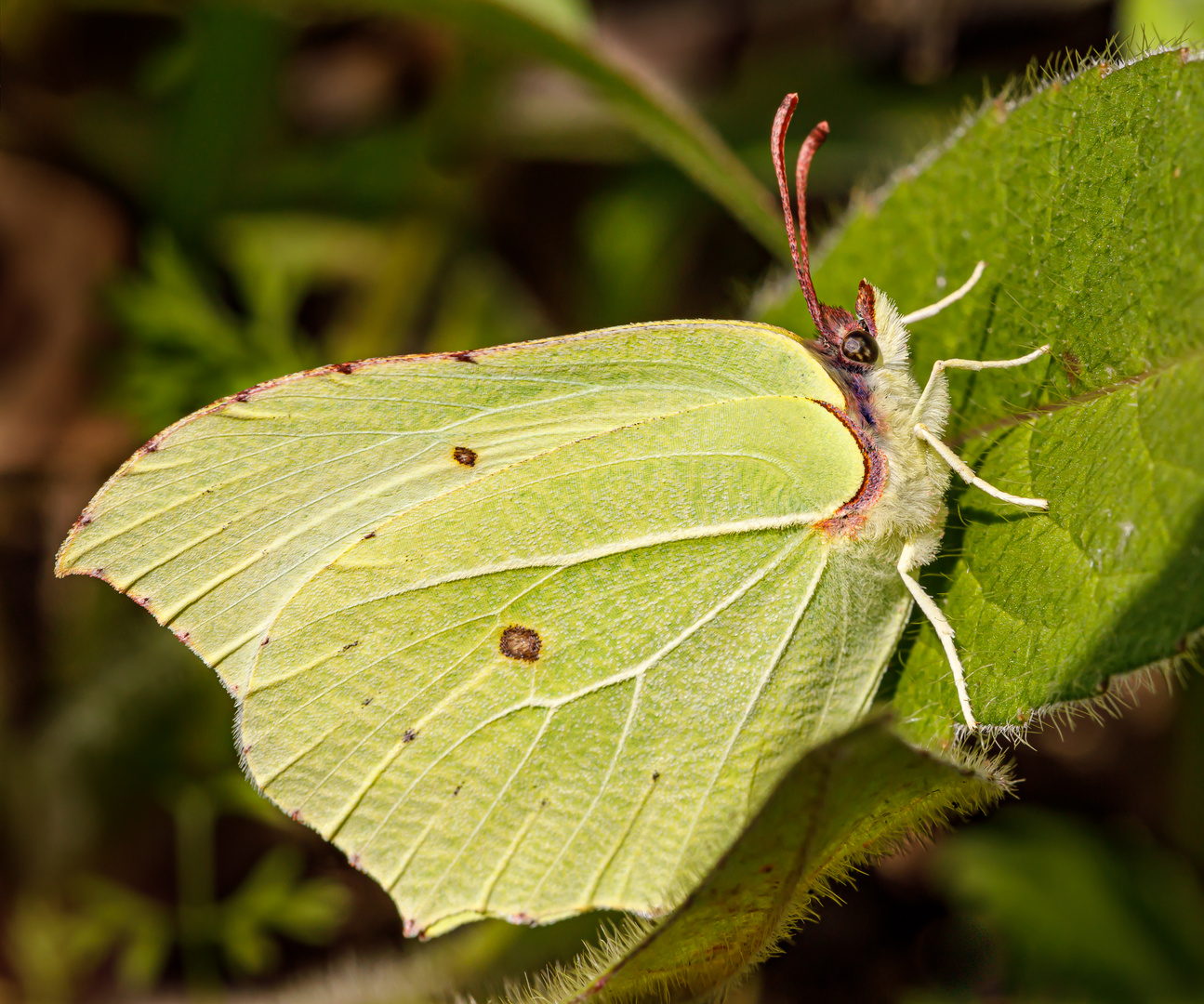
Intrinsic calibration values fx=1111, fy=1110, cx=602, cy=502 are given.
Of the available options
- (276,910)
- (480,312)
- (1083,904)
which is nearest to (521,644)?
(276,910)

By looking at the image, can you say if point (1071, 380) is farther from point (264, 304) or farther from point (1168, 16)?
point (264, 304)

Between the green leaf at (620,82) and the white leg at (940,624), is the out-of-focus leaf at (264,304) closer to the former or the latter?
the green leaf at (620,82)

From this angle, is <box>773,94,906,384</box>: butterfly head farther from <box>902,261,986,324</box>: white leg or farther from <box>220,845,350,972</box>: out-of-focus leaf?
<box>220,845,350,972</box>: out-of-focus leaf

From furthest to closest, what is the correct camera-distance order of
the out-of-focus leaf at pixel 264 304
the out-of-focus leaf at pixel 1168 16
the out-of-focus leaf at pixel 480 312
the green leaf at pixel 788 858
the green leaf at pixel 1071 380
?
the out-of-focus leaf at pixel 480 312
the out-of-focus leaf at pixel 264 304
the out-of-focus leaf at pixel 1168 16
the green leaf at pixel 1071 380
the green leaf at pixel 788 858

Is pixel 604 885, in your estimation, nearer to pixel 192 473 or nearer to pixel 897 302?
pixel 192 473

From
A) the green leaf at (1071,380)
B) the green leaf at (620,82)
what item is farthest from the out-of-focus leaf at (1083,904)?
the green leaf at (620,82)

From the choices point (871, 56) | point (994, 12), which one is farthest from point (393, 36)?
point (994, 12)
